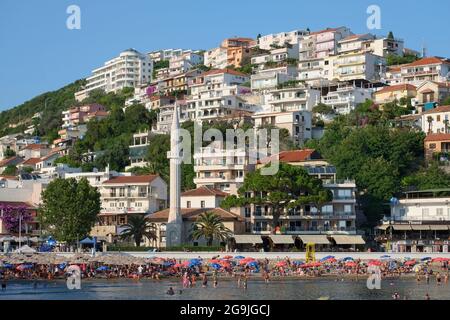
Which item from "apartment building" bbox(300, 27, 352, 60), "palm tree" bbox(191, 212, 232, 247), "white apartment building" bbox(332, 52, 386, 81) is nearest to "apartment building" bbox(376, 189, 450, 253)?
"palm tree" bbox(191, 212, 232, 247)

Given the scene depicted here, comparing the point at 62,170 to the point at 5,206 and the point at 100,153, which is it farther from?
the point at 5,206

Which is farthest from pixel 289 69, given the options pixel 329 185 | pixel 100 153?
pixel 329 185

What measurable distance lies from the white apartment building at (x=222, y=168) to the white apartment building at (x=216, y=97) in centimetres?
2620

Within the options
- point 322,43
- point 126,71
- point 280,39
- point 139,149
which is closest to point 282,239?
point 139,149

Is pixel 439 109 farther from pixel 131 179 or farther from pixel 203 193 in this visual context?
pixel 131 179

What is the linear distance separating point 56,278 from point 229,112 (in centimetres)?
5742

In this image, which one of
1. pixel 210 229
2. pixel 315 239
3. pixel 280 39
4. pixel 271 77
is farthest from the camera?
pixel 280 39

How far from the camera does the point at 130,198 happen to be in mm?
76938

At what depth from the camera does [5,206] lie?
78.1 metres

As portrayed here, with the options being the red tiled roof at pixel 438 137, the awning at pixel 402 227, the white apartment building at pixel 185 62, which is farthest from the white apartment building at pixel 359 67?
the awning at pixel 402 227

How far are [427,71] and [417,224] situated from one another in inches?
1734

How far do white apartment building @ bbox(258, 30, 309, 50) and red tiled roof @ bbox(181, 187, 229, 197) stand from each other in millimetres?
62231

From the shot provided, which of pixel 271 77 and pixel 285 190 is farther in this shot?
pixel 271 77

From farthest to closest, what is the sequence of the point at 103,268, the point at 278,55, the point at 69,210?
the point at 278,55 → the point at 69,210 → the point at 103,268
